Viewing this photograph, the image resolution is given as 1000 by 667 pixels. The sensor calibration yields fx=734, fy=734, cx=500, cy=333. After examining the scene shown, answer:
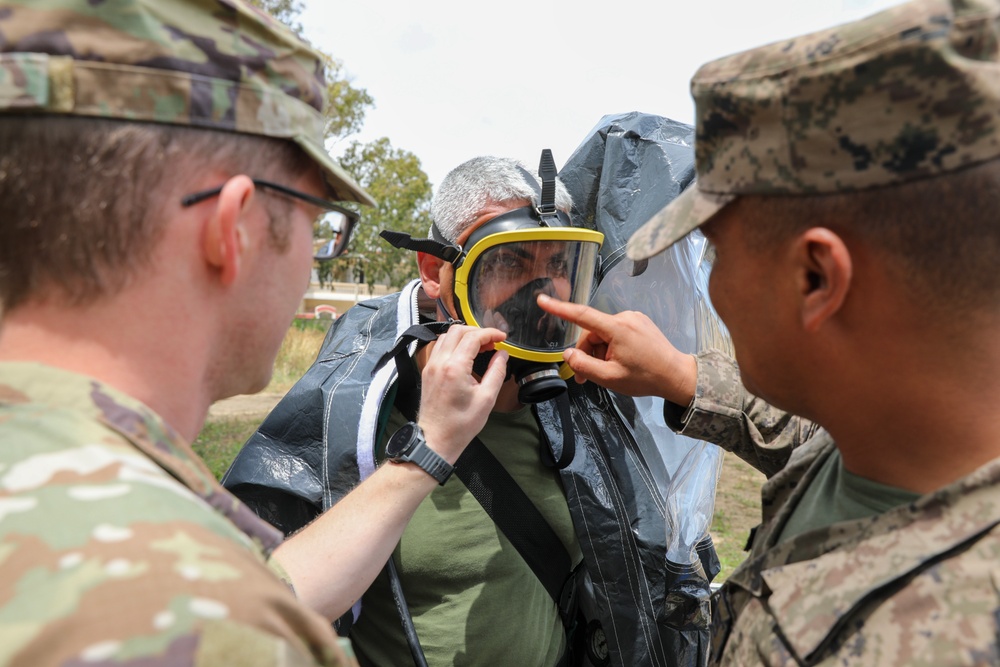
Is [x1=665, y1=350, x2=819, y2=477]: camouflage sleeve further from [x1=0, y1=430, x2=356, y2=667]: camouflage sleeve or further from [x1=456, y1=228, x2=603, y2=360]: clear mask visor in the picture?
[x1=0, y1=430, x2=356, y2=667]: camouflage sleeve

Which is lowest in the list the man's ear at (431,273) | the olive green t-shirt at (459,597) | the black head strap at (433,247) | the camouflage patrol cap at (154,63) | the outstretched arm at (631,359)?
the olive green t-shirt at (459,597)

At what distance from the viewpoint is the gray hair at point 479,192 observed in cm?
251

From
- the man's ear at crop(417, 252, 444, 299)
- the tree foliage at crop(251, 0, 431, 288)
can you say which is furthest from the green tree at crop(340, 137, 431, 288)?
the man's ear at crop(417, 252, 444, 299)

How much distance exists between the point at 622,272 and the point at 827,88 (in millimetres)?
1726

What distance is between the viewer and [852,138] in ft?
3.66

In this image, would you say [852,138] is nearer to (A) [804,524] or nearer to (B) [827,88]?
(B) [827,88]

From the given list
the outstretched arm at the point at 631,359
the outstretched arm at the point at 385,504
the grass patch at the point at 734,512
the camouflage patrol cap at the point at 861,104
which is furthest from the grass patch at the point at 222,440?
the camouflage patrol cap at the point at 861,104

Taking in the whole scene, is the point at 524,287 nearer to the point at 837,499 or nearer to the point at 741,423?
the point at 741,423

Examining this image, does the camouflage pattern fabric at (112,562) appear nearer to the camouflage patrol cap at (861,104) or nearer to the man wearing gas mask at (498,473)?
the camouflage patrol cap at (861,104)

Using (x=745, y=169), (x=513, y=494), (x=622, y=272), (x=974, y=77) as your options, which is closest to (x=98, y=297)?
(x=745, y=169)

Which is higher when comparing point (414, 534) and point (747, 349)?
point (747, 349)

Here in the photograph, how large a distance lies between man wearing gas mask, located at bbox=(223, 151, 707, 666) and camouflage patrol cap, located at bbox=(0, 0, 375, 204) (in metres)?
1.23

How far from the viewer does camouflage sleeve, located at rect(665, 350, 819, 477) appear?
76.2 inches

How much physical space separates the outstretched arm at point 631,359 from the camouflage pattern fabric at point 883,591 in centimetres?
64
